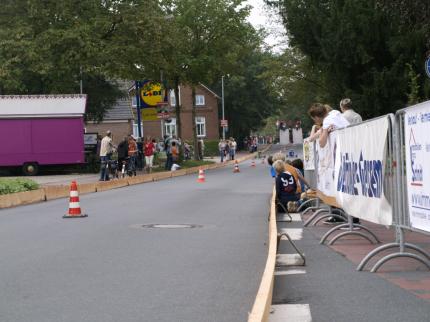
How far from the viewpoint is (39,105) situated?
3406cm

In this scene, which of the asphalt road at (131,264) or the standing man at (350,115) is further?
the standing man at (350,115)

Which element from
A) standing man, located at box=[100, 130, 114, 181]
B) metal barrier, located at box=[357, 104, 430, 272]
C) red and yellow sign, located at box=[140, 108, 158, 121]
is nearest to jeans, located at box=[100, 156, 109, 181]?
standing man, located at box=[100, 130, 114, 181]

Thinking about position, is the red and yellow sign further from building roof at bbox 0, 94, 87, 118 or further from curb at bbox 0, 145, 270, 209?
curb at bbox 0, 145, 270, 209

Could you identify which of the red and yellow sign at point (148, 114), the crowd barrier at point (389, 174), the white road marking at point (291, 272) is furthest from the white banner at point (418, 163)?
the red and yellow sign at point (148, 114)

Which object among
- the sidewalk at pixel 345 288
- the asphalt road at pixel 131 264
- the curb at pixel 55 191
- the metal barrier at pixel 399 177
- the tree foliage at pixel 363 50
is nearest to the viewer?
the sidewalk at pixel 345 288

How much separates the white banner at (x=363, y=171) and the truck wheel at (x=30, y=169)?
2650 centimetres

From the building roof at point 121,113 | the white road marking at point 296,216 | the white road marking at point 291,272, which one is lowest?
the white road marking at point 291,272

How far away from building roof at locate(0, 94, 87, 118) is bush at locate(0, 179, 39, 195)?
13.8 meters

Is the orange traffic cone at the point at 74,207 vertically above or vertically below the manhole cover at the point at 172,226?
above

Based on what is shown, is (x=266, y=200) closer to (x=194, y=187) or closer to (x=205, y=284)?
(x=194, y=187)

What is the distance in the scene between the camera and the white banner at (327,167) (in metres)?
10.8

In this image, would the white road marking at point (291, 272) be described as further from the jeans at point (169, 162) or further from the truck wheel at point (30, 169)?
the jeans at point (169, 162)

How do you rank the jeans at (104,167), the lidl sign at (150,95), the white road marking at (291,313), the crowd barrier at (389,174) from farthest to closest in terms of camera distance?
the lidl sign at (150,95) < the jeans at (104,167) < the crowd barrier at (389,174) < the white road marking at (291,313)

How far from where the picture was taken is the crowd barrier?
6.62m
